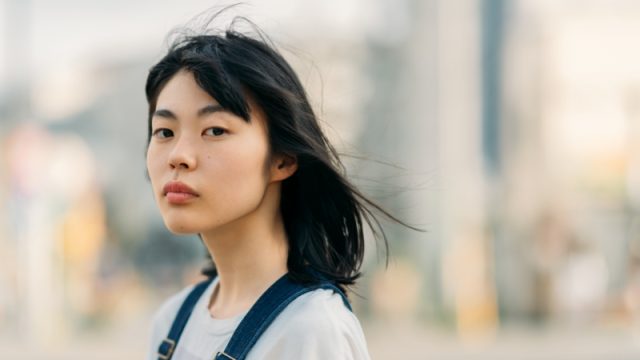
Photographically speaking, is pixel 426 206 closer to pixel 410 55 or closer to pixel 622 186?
pixel 410 55

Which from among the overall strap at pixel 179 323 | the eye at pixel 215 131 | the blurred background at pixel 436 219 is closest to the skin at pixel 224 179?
the eye at pixel 215 131

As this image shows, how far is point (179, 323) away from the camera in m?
2.16

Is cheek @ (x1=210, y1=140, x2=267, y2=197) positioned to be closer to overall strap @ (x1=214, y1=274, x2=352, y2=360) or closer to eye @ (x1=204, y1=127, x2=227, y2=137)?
eye @ (x1=204, y1=127, x2=227, y2=137)

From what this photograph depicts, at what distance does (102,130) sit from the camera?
1930 cm

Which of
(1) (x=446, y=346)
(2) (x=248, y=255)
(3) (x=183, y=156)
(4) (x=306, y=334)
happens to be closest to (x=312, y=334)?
(4) (x=306, y=334)

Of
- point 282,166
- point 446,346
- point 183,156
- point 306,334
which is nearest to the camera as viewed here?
point 306,334

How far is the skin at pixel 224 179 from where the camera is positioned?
193 cm

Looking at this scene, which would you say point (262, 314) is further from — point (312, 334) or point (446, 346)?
point (446, 346)

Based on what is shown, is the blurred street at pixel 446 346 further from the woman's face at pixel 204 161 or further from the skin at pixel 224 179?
the woman's face at pixel 204 161

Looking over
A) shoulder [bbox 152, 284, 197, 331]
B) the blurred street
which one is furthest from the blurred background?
shoulder [bbox 152, 284, 197, 331]

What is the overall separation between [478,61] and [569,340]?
14.5 ft

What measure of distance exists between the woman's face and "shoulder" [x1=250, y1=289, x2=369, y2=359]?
0.22 metres

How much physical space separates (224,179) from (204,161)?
0.05 m

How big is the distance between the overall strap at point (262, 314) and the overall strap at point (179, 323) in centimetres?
25
